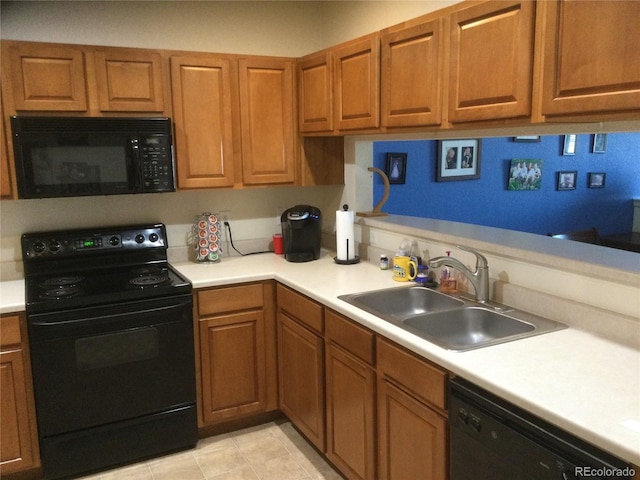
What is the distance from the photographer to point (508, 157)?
14.4 feet

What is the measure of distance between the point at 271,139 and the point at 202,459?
177cm

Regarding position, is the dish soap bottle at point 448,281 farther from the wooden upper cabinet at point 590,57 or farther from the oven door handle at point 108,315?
the oven door handle at point 108,315

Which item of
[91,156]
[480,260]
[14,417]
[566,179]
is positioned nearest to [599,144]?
[566,179]

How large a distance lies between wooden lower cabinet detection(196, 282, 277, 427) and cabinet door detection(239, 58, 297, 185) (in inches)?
26.9

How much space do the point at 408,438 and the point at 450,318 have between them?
1.73ft

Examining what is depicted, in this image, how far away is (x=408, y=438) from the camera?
6.35 ft

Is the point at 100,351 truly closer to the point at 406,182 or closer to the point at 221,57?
the point at 221,57

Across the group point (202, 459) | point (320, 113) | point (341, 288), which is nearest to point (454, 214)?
point (320, 113)

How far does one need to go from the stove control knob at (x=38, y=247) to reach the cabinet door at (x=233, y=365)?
915 mm

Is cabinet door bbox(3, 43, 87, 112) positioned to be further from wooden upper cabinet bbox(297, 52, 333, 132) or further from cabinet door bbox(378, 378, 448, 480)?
cabinet door bbox(378, 378, 448, 480)

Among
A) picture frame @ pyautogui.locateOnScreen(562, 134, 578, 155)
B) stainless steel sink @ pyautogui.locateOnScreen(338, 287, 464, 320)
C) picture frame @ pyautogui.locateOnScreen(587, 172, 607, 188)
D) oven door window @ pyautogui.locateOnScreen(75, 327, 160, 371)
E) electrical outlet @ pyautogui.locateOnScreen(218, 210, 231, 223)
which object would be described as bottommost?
oven door window @ pyautogui.locateOnScreen(75, 327, 160, 371)

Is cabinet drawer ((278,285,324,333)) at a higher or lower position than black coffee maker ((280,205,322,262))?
lower

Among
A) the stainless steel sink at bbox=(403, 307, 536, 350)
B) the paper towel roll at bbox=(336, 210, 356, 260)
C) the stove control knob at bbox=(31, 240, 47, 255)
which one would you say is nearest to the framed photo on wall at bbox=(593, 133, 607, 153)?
the paper towel roll at bbox=(336, 210, 356, 260)

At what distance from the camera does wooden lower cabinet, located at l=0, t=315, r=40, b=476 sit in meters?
2.41
